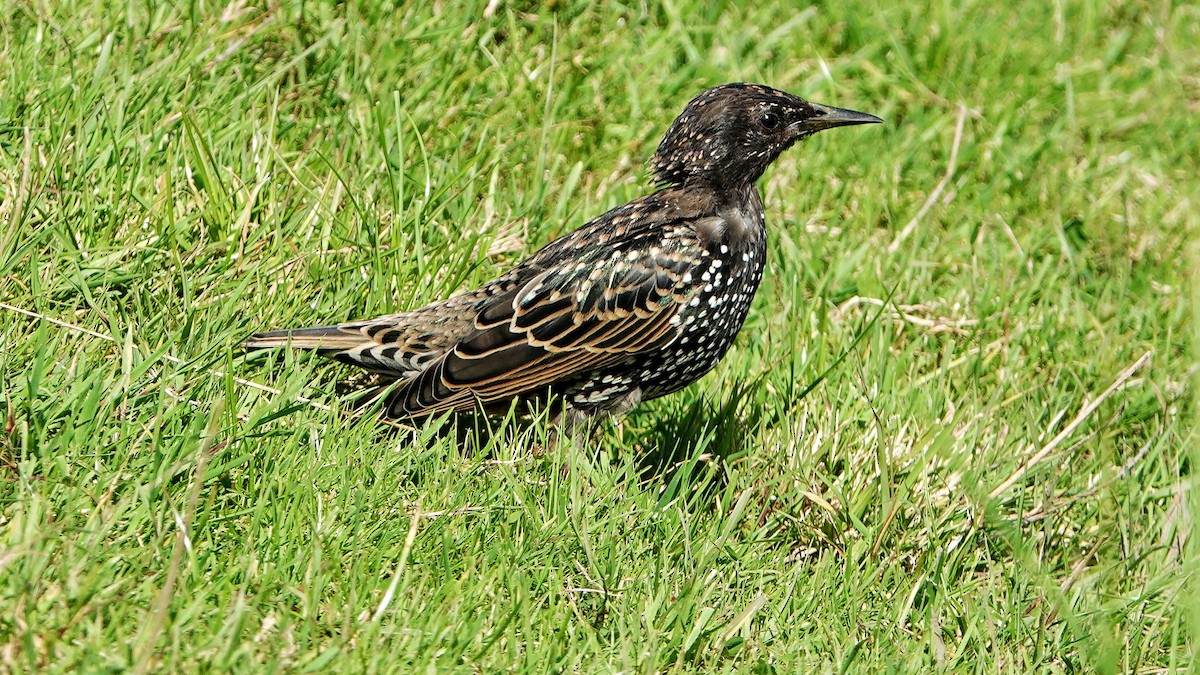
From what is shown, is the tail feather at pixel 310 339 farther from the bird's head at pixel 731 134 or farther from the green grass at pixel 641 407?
the bird's head at pixel 731 134

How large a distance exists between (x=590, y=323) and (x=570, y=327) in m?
0.08

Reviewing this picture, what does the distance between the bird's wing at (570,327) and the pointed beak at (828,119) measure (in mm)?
823

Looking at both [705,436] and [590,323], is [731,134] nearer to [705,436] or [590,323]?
[590,323]

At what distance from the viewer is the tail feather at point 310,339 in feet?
15.2

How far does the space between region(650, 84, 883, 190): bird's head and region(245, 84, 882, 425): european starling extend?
168 millimetres

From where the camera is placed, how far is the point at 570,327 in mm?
5066

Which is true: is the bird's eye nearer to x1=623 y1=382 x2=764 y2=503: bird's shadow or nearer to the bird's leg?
x1=623 y1=382 x2=764 y2=503: bird's shadow

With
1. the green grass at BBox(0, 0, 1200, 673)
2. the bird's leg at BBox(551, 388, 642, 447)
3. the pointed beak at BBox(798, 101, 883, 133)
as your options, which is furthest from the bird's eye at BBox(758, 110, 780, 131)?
the bird's leg at BBox(551, 388, 642, 447)

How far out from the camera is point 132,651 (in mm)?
3254

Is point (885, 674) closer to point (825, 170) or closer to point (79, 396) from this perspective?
point (79, 396)

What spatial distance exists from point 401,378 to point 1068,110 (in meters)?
4.08

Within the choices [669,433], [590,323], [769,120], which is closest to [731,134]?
[769,120]

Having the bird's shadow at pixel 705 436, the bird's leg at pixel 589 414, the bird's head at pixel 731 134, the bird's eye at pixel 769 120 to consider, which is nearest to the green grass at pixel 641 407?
the bird's shadow at pixel 705 436

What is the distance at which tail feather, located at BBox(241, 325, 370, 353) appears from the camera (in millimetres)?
4629
